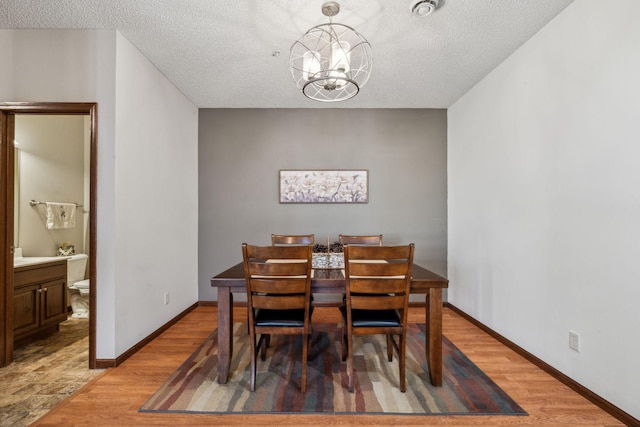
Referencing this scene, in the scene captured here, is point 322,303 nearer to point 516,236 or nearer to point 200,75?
point 516,236

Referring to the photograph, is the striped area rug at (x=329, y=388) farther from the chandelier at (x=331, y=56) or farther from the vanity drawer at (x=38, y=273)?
the chandelier at (x=331, y=56)

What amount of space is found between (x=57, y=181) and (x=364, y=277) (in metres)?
3.98

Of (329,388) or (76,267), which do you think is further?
(76,267)

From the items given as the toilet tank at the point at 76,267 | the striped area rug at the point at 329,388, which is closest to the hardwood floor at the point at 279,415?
the striped area rug at the point at 329,388

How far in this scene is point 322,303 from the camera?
3.88 metres

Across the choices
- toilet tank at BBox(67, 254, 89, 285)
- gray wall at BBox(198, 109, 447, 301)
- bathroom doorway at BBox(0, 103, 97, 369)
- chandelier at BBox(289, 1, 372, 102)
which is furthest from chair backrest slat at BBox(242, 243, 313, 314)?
toilet tank at BBox(67, 254, 89, 285)

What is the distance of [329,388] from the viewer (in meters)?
2.04

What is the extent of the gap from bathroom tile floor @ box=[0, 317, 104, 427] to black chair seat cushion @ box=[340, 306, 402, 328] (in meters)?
1.98

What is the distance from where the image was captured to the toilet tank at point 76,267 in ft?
11.5

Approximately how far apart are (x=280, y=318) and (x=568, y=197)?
7.25 feet

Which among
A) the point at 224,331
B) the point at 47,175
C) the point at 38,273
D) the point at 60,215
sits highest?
the point at 47,175

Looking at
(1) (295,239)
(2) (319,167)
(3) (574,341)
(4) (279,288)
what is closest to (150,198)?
(1) (295,239)

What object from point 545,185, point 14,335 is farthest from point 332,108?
point 14,335

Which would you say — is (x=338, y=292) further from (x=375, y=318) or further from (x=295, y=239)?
(x=295, y=239)
